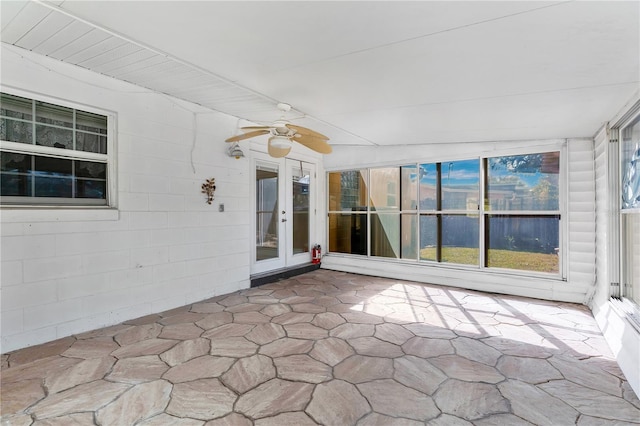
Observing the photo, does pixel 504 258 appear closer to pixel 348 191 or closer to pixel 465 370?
pixel 465 370

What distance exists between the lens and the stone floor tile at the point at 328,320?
3270mm

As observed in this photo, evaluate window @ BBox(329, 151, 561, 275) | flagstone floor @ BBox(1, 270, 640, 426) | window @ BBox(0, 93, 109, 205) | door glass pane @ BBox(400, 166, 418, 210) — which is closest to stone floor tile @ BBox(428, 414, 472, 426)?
flagstone floor @ BBox(1, 270, 640, 426)

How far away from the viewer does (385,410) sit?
1913 millimetres

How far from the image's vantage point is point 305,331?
10.2 feet

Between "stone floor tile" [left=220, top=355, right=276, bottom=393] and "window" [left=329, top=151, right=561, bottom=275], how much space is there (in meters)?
3.62

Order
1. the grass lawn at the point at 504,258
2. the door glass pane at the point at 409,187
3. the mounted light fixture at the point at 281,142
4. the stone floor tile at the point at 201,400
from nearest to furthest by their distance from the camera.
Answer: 1. the stone floor tile at the point at 201,400
2. the mounted light fixture at the point at 281,142
3. the grass lawn at the point at 504,258
4. the door glass pane at the point at 409,187

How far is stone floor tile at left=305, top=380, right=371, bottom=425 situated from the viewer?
184cm

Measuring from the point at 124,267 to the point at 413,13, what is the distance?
359 cm

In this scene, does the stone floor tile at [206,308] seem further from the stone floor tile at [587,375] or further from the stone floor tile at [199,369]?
the stone floor tile at [587,375]

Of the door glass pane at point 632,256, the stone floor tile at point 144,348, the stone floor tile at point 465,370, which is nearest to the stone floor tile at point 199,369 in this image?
the stone floor tile at point 144,348

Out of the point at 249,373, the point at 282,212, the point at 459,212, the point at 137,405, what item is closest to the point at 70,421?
the point at 137,405

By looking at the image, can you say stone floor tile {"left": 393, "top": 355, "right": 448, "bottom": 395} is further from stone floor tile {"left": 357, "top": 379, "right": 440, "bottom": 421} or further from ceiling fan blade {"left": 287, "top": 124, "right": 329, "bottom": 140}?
ceiling fan blade {"left": 287, "top": 124, "right": 329, "bottom": 140}

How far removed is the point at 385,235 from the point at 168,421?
4641mm

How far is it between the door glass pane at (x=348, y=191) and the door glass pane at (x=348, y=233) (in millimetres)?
183
